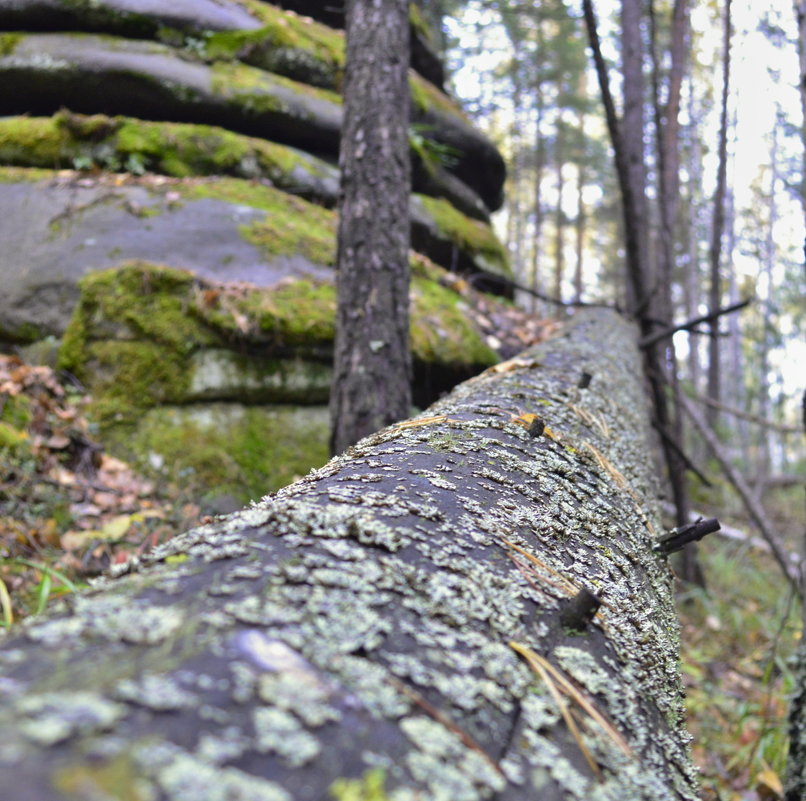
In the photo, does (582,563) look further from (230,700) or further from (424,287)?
(424,287)

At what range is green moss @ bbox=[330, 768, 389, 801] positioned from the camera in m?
0.46

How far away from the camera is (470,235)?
7.42 metres

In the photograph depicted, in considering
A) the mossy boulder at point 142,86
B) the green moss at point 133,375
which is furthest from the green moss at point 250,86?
the green moss at point 133,375

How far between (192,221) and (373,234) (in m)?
2.42

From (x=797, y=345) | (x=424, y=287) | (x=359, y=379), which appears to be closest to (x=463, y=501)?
(x=359, y=379)

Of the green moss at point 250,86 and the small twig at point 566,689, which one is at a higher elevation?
the green moss at point 250,86

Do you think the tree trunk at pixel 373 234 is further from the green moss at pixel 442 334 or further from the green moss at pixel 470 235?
the green moss at pixel 470 235

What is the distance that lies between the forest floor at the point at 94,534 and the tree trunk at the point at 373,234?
1.31 meters

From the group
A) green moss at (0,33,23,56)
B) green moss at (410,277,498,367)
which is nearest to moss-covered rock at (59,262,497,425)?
green moss at (410,277,498,367)

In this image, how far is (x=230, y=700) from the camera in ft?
1.61

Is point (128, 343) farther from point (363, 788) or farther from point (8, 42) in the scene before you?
point (8, 42)

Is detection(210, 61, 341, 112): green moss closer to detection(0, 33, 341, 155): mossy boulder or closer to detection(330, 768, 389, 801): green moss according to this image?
detection(0, 33, 341, 155): mossy boulder

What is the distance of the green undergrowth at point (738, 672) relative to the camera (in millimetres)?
3082

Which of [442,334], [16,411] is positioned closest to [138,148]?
[16,411]
